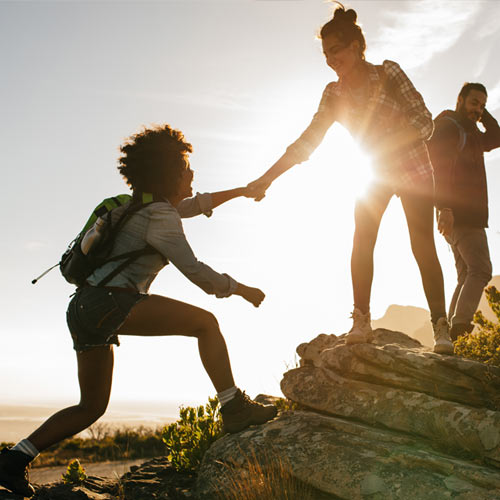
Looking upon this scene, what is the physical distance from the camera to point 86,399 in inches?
143

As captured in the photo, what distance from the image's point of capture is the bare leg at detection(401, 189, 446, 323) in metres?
4.72

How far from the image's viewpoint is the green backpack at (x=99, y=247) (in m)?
3.51

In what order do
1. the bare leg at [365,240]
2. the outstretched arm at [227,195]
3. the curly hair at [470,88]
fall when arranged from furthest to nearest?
the curly hair at [470,88], the bare leg at [365,240], the outstretched arm at [227,195]

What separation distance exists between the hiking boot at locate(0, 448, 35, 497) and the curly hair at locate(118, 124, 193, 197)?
2126 millimetres

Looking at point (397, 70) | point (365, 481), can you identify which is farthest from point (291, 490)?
point (397, 70)

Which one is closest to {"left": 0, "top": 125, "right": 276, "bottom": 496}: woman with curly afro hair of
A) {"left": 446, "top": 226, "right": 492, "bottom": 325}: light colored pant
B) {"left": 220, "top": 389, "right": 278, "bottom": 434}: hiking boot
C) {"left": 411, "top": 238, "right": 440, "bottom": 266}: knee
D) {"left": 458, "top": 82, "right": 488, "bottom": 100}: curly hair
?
{"left": 220, "top": 389, "right": 278, "bottom": 434}: hiking boot

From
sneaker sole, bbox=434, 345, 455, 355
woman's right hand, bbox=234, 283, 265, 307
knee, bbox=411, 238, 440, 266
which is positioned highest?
knee, bbox=411, 238, 440, 266

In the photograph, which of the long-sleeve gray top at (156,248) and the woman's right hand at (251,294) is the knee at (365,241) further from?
the long-sleeve gray top at (156,248)

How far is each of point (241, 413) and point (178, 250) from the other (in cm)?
162

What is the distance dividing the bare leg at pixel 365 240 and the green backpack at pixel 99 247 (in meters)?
2.19

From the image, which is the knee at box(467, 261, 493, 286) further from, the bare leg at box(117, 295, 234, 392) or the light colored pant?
the bare leg at box(117, 295, 234, 392)

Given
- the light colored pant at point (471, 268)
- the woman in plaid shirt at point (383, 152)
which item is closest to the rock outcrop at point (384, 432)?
the woman in plaid shirt at point (383, 152)

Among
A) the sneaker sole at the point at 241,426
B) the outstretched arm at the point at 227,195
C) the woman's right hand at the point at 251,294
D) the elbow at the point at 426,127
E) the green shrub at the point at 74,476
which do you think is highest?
the elbow at the point at 426,127

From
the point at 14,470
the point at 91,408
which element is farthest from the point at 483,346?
the point at 14,470
